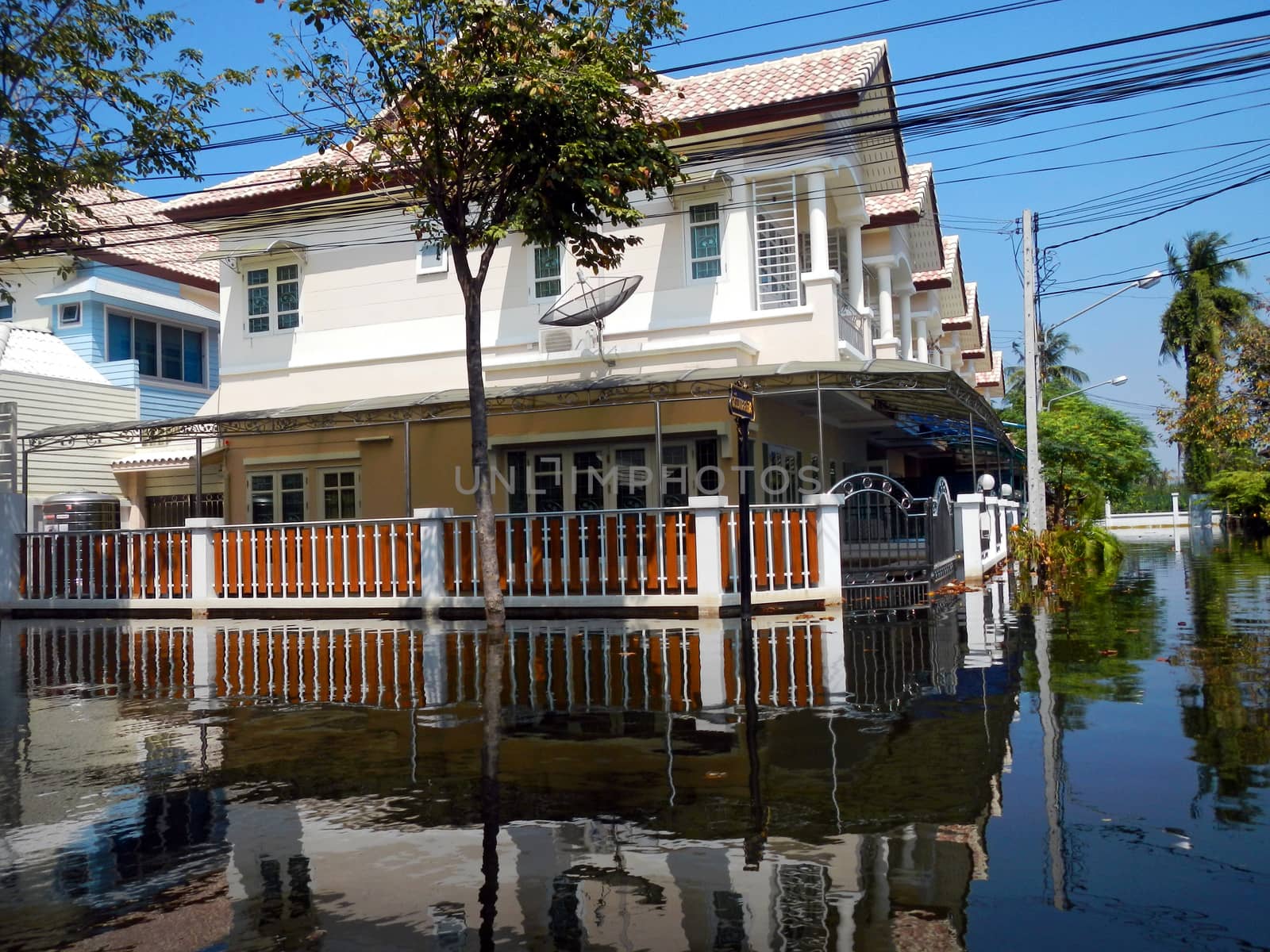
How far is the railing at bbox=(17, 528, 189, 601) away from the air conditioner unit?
622 cm

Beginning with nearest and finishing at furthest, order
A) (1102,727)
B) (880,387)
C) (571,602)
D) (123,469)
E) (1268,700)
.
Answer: (1102,727)
(1268,700)
(571,602)
(880,387)
(123,469)

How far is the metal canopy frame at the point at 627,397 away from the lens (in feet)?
46.8

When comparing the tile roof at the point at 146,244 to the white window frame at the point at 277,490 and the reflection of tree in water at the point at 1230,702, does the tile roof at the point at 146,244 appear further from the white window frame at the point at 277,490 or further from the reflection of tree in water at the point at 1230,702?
the reflection of tree in water at the point at 1230,702

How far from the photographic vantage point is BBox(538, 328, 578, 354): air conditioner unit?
17.9 m

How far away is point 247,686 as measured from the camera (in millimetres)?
8555

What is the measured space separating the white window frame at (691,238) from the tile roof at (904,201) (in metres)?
4.23

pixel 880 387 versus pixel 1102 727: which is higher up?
pixel 880 387

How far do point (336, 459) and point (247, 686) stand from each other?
11585 millimetres

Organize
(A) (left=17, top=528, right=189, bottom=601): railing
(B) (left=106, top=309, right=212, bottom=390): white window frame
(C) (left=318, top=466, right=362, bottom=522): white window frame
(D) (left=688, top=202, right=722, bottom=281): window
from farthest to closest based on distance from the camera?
(B) (left=106, top=309, right=212, bottom=390): white window frame < (C) (left=318, top=466, right=362, bottom=522): white window frame < (D) (left=688, top=202, right=722, bottom=281): window < (A) (left=17, top=528, right=189, bottom=601): railing

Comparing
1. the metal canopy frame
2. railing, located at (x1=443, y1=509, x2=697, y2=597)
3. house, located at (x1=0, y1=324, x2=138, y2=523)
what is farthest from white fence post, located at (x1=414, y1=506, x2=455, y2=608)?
house, located at (x1=0, y1=324, x2=138, y2=523)

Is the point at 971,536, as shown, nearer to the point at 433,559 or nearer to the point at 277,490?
the point at 433,559

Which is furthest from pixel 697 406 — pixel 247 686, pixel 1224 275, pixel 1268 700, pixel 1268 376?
pixel 1224 275

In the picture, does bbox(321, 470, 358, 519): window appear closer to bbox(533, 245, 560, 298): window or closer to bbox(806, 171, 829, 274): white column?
bbox(533, 245, 560, 298): window

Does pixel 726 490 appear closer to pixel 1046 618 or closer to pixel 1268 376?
pixel 1046 618
